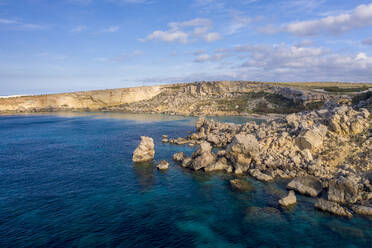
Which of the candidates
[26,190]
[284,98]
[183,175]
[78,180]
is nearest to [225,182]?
[183,175]

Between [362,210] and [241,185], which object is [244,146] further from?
[362,210]

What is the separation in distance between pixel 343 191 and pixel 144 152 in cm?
3888

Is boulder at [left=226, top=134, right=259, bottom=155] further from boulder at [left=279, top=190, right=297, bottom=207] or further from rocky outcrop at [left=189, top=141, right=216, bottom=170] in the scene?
boulder at [left=279, top=190, right=297, bottom=207]

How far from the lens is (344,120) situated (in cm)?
4991

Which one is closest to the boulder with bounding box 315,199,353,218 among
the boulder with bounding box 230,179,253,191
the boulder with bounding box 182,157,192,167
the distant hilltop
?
the boulder with bounding box 230,179,253,191

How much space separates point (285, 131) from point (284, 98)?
92.6m

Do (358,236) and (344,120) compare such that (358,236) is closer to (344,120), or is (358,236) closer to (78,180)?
(344,120)

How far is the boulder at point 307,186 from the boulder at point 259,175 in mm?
4204

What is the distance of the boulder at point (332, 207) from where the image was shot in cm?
3026

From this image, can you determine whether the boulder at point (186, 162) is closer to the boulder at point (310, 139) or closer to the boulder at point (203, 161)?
the boulder at point (203, 161)

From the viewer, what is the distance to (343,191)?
33.6 metres

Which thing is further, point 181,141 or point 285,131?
point 181,141

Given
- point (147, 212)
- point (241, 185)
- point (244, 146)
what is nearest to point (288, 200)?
point (241, 185)

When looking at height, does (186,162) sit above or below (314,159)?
below
